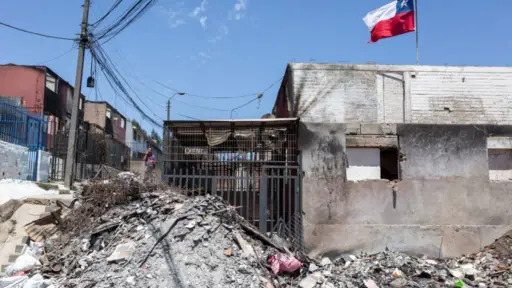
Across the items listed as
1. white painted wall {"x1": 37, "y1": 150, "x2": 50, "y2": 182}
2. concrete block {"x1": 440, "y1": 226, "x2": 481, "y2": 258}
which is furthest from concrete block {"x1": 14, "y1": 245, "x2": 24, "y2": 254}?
concrete block {"x1": 440, "y1": 226, "x2": 481, "y2": 258}

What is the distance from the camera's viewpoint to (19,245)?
7.90 m

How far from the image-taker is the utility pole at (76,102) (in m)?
12.1

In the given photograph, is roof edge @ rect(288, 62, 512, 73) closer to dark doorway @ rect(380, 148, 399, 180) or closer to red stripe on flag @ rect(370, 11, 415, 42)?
red stripe on flag @ rect(370, 11, 415, 42)

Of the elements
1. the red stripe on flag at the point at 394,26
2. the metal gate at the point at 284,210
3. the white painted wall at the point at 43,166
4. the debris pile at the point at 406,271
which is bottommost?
the debris pile at the point at 406,271

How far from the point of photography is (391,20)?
10.5 metres

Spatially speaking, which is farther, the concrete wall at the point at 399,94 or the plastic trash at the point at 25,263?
the concrete wall at the point at 399,94

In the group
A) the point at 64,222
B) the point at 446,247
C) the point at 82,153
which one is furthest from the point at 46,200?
the point at 446,247

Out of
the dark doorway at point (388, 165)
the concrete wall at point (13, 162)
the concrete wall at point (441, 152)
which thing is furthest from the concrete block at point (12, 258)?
the dark doorway at point (388, 165)

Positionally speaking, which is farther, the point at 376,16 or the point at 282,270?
the point at 376,16

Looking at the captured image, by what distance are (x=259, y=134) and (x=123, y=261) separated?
464 cm

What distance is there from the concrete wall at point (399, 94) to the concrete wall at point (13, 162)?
823 cm

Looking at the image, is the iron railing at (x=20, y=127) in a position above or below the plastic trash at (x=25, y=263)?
above

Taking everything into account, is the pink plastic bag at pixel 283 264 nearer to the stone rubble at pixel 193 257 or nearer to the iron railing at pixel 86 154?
the stone rubble at pixel 193 257

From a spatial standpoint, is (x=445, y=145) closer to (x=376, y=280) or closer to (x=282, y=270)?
(x=376, y=280)
